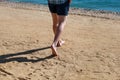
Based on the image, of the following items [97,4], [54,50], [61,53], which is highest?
[54,50]

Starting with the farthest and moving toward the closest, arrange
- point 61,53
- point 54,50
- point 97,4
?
point 97,4, point 61,53, point 54,50

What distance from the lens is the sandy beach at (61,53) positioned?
4.91 m

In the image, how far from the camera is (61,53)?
228 inches

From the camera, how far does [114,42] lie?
6.51 m

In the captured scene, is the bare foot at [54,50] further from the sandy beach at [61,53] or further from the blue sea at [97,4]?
the blue sea at [97,4]

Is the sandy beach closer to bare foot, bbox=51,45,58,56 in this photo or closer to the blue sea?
bare foot, bbox=51,45,58,56

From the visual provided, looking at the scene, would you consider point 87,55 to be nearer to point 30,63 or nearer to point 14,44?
point 30,63

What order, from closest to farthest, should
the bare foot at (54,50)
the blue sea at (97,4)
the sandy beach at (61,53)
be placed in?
1. the sandy beach at (61,53)
2. the bare foot at (54,50)
3. the blue sea at (97,4)

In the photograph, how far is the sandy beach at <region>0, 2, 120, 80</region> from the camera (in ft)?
16.1

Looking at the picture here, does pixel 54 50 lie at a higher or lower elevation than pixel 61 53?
higher

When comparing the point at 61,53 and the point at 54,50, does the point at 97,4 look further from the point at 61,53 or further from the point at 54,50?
the point at 54,50

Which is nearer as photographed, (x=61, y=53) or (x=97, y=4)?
(x=61, y=53)

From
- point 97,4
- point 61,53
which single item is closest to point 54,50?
point 61,53


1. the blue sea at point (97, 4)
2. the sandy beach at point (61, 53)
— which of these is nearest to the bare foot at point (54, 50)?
the sandy beach at point (61, 53)
